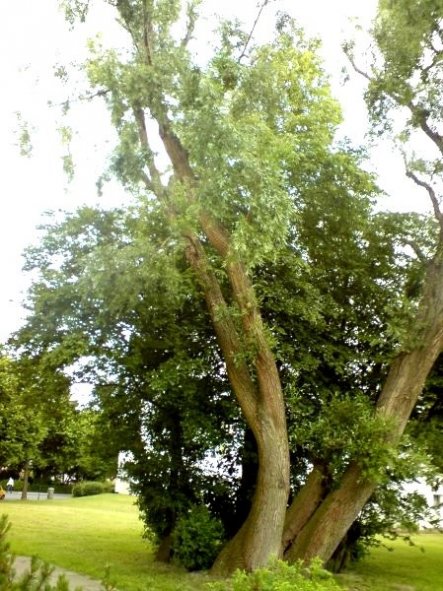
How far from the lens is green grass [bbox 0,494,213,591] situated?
11102 millimetres

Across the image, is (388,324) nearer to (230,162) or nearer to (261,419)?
(261,419)

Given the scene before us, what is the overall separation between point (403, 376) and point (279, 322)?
261 cm

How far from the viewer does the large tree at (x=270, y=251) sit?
9.02m

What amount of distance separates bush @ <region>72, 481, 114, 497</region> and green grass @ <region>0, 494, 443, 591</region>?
83.1 feet

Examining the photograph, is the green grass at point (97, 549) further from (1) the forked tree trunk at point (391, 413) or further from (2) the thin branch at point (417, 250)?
(2) the thin branch at point (417, 250)

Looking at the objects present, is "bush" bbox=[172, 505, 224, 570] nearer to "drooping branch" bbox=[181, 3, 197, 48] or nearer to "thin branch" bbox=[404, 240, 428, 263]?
"thin branch" bbox=[404, 240, 428, 263]

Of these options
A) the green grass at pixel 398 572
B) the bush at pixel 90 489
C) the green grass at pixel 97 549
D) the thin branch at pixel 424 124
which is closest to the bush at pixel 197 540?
the green grass at pixel 97 549

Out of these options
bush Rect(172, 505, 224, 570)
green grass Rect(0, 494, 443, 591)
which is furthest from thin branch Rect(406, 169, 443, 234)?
bush Rect(172, 505, 224, 570)

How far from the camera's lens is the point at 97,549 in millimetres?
15500

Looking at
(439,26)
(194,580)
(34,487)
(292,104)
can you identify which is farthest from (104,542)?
(34,487)

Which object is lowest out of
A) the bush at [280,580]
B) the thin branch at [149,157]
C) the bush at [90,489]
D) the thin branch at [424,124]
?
the bush at [280,580]

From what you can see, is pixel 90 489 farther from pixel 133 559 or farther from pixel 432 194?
pixel 432 194

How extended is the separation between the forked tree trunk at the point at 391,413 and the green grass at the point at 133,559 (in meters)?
1.74

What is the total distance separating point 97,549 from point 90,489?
35112 millimetres
